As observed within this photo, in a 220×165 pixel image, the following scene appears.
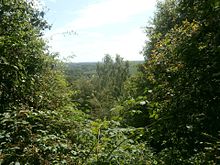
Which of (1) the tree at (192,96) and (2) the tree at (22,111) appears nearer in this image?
(2) the tree at (22,111)

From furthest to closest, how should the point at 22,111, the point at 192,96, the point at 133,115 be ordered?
the point at 192,96
the point at 133,115
the point at 22,111

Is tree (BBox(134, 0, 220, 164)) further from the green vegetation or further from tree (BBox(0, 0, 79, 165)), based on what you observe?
tree (BBox(0, 0, 79, 165))

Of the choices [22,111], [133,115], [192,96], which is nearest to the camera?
[22,111]

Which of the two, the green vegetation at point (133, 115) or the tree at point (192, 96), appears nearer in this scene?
the green vegetation at point (133, 115)

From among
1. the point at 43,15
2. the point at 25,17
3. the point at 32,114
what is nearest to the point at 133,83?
the point at 43,15

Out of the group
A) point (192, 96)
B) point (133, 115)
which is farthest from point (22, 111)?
point (192, 96)

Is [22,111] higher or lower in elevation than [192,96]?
higher

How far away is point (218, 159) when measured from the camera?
2924 mm

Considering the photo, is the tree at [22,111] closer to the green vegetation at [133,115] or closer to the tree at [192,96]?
the green vegetation at [133,115]

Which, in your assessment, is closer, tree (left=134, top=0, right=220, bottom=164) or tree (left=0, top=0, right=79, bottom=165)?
tree (left=0, top=0, right=79, bottom=165)

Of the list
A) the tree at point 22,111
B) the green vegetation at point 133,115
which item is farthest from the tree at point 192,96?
the tree at point 22,111

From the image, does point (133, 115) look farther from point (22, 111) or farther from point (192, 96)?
point (192, 96)

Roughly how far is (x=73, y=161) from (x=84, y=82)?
56.4 meters


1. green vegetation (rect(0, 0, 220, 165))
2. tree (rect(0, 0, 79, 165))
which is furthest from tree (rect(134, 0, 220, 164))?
tree (rect(0, 0, 79, 165))
